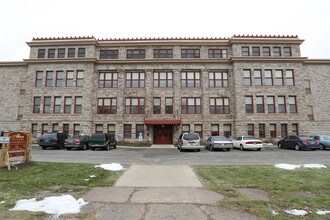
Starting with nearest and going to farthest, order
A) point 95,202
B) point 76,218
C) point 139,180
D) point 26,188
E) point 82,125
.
Answer: point 76,218 < point 95,202 < point 26,188 < point 139,180 < point 82,125

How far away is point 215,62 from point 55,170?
24.8m

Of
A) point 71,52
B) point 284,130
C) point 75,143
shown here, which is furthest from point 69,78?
point 284,130

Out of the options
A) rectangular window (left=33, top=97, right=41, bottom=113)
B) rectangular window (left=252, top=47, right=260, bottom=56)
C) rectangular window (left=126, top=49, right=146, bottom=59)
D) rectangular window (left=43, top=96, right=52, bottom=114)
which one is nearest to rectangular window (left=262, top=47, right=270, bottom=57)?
rectangular window (left=252, top=47, right=260, bottom=56)

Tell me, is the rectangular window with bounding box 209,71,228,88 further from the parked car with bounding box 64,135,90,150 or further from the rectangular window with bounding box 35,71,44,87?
the rectangular window with bounding box 35,71,44,87

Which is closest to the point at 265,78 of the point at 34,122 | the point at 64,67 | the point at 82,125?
the point at 82,125

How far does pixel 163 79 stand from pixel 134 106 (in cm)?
569

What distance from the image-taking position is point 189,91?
2830 cm

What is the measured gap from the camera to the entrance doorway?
92.0ft

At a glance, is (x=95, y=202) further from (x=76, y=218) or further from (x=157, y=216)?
(x=157, y=216)

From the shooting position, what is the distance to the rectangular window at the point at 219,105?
2803 centimetres

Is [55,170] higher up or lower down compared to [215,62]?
lower down

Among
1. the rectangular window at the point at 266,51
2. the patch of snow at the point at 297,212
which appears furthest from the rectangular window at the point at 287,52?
the patch of snow at the point at 297,212

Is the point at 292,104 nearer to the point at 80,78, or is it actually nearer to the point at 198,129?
the point at 198,129

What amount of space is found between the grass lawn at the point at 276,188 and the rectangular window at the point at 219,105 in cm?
1956
